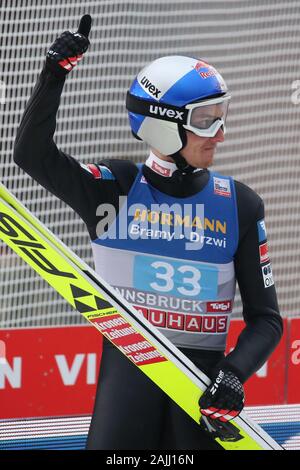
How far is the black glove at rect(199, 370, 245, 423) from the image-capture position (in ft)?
9.82

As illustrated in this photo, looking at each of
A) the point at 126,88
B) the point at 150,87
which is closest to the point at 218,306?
the point at 150,87

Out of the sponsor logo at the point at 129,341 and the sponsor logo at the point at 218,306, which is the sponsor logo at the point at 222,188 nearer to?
the sponsor logo at the point at 218,306

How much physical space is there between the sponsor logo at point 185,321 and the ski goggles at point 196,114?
50cm

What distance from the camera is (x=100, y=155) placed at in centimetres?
514

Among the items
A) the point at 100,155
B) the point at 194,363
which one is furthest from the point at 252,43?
the point at 194,363

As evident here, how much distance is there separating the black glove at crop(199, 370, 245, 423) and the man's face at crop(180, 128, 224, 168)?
1.97 feet

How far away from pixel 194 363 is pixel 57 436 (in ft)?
3.76

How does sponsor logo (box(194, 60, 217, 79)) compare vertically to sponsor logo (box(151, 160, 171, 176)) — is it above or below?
above

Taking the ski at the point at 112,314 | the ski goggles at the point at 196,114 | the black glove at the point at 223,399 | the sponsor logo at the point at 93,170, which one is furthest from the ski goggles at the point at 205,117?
the black glove at the point at 223,399

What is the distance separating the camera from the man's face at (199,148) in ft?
10.4

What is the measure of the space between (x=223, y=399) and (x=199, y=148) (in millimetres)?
694

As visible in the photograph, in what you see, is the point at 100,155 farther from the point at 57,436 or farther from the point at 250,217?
the point at 250,217

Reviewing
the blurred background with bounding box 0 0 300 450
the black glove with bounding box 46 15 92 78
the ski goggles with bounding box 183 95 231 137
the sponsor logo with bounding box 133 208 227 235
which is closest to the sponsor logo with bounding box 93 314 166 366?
the sponsor logo with bounding box 133 208 227 235

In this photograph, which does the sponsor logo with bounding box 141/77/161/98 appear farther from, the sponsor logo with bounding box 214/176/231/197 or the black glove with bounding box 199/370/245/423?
the black glove with bounding box 199/370/245/423
